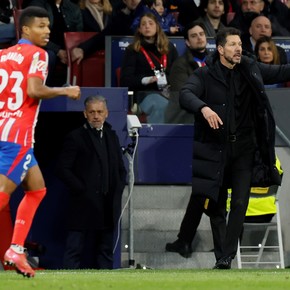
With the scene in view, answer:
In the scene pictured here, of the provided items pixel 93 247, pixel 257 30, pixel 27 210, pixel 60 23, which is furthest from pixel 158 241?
pixel 27 210

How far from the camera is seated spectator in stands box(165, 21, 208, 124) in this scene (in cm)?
1584

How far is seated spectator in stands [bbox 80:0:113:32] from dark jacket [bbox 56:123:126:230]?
3635mm

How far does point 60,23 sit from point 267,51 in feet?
9.36

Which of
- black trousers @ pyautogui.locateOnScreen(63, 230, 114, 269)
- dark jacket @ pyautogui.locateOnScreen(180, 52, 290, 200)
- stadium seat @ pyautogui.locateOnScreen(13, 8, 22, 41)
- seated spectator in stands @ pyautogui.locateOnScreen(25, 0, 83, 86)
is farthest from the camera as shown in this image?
seated spectator in stands @ pyautogui.locateOnScreen(25, 0, 83, 86)

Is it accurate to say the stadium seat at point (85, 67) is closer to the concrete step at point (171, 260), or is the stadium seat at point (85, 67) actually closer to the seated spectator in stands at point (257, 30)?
the seated spectator in stands at point (257, 30)

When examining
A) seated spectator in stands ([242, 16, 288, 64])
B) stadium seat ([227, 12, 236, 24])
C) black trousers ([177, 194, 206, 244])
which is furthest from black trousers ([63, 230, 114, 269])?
stadium seat ([227, 12, 236, 24])

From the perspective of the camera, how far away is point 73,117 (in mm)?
16047

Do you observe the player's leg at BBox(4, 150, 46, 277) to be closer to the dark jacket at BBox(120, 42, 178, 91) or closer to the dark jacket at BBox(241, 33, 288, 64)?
the dark jacket at BBox(120, 42, 178, 91)

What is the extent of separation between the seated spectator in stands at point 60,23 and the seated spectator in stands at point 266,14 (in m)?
2.24

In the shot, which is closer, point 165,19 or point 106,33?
point 106,33

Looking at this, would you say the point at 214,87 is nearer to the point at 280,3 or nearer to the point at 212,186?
the point at 212,186

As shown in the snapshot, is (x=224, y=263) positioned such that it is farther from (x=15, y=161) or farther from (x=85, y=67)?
(x=85, y=67)

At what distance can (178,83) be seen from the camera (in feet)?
53.3

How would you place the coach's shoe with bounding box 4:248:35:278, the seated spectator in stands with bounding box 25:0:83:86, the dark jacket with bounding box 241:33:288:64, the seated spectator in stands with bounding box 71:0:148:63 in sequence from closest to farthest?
the coach's shoe with bounding box 4:248:35:278 < the dark jacket with bounding box 241:33:288:64 < the seated spectator in stands with bounding box 71:0:148:63 < the seated spectator in stands with bounding box 25:0:83:86
